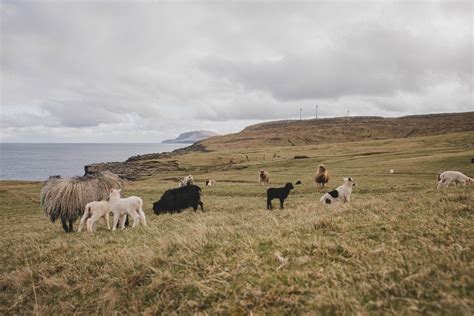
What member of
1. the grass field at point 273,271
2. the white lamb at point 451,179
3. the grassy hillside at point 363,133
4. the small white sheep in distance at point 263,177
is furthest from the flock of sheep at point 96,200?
the grassy hillside at point 363,133

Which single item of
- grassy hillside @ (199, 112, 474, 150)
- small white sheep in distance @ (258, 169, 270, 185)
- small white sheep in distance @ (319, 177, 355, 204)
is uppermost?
grassy hillside @ (199, 112, 474, 150)

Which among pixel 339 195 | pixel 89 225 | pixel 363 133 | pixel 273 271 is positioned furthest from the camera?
pixel 363 133

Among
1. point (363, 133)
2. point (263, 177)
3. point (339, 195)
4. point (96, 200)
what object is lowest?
point (263, 177)

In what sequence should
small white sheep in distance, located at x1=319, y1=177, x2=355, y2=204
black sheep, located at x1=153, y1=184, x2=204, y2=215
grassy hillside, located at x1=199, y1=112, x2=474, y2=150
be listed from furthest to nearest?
1. grassy hillside, located at x1=199, y1=112, x2=474, y2=150
2. black sheep, located at x1=153, y1=184, x2=204, y2=215
3. small white sheep in distance, located at x1=319, y1=177, x2=355, y2=204

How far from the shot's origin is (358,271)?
4875mm

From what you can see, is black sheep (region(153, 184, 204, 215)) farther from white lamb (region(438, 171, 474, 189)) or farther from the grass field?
white lamb (region(438, 171, 474, 189))

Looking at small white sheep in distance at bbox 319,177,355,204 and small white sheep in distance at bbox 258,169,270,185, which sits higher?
small white sheep in distance at bbox 319,177,355,204

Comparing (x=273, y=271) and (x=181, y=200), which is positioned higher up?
(x=273, y=271)

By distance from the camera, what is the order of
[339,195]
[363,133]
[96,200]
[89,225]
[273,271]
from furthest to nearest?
[363,133]
[339,195]
[96,200]
[89,225]
[273,271]

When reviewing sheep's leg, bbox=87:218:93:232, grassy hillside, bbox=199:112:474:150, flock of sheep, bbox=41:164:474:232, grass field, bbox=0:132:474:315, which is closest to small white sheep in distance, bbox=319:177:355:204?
flock of sheep, bbox=41:164:474:232

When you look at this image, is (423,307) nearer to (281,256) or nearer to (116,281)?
(281,256)

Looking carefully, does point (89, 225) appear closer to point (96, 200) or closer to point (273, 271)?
point (96, 200)

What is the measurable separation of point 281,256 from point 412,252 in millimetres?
2147

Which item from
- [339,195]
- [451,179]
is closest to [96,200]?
[339,195]
